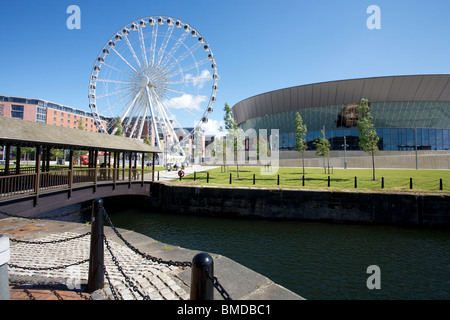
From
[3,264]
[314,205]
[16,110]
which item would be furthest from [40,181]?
[16,110]

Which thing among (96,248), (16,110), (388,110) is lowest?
(96,248)

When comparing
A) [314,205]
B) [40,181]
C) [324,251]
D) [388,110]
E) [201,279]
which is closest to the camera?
[201,279]

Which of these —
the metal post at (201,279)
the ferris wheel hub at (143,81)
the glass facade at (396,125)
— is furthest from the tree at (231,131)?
the glass facade at (396,125)

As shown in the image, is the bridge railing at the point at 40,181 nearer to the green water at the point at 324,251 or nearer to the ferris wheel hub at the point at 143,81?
the green water at the point at 324,251

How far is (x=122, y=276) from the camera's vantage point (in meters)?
5.61

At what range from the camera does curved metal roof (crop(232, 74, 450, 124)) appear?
52.0 metres

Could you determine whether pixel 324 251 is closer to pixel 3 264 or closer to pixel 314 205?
pixel 314 205

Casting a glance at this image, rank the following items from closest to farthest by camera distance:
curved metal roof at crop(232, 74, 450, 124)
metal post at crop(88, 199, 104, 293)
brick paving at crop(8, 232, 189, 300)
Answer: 1. metal post at crop(88, 199, 104, 293)
2. brick paving at crop(8, 232, 189, 300)
3. curved metal roof at crop(232, 74, 450, 124)

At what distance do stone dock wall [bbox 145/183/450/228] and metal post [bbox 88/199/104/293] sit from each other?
13.4 metres

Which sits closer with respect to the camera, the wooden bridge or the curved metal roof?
the wooden bridge

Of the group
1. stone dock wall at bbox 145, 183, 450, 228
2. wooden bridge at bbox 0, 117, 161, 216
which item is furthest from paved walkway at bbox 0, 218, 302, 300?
stone dock wall at bbox 145, 183, 450, 228

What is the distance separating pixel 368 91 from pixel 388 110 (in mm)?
6287

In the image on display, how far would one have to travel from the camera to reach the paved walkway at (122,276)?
4613 mm

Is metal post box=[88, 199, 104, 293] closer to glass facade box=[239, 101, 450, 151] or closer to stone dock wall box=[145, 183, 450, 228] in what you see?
stone dock wall box=[145, 183, 450, 228]
